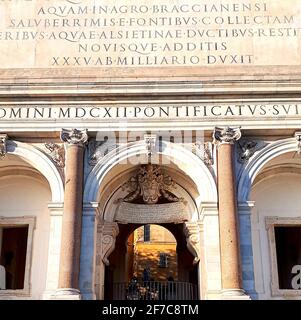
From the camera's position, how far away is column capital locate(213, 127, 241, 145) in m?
21.3

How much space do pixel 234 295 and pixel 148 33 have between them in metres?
9.50

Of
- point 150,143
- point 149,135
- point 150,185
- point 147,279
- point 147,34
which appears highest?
point 147,34

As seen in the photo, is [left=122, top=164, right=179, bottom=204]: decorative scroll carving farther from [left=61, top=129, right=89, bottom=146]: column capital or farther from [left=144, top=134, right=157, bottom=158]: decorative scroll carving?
[left=61, top=129, right=89, bottom=146]: column capital

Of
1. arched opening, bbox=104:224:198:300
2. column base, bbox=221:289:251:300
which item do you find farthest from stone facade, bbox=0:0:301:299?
arched opening, bbox=104:224:198:300

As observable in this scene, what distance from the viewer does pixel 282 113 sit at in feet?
71.2

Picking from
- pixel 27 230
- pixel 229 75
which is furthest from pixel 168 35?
pixel 27 230

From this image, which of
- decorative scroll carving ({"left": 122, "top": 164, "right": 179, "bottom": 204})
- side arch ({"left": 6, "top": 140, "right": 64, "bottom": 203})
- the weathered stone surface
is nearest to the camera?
side arch ({"left": 6, "top": 140, "right": 64, "bottom": 203})

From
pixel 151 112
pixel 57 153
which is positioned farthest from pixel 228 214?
pixel 57 153

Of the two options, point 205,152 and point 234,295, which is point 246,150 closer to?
point 205,152

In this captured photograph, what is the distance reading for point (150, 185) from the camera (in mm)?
23078

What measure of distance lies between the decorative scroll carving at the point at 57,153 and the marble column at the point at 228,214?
15.8ft

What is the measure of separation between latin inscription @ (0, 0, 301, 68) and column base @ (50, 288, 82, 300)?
7699 mm

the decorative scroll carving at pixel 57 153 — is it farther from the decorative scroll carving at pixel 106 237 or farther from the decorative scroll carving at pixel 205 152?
the decorative scroll carving at pixel 205 152

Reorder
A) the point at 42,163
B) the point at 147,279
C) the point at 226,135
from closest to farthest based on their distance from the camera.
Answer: the point at 226,135 → the point at 42,163 → the point at 147,279
